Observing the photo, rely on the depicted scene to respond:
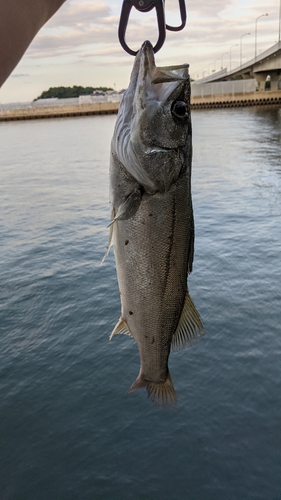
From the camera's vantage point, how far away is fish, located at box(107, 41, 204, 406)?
8.59 feet

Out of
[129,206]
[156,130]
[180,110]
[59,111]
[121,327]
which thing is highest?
[59,111]

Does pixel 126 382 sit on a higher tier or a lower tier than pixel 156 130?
lower

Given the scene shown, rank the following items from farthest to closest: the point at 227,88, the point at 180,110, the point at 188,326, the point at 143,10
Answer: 1. the point at 227,88
2. the point at 188,326
3. the point at 180,110
4. the point at 143,10

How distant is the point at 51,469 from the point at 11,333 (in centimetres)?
376

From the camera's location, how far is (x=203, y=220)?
52.7 feet

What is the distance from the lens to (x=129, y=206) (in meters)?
2.70

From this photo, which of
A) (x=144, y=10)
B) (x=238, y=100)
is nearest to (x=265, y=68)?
(x=238, y=100)

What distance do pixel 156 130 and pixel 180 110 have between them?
18 centimetres

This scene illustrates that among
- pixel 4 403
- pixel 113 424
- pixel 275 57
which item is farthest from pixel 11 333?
pixel 275 57

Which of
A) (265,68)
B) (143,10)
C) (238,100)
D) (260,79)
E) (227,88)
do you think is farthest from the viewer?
(227,88)

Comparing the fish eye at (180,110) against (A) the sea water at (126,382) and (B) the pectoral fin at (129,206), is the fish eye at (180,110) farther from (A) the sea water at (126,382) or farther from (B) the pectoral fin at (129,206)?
(A) the sea water at (126,382)

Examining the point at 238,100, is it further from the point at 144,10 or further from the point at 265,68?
the point at 144,10

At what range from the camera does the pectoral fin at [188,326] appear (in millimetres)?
3148

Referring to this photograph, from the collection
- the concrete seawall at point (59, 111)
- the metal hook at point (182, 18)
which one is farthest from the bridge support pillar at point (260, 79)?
the metal hook at point (182, 18)
